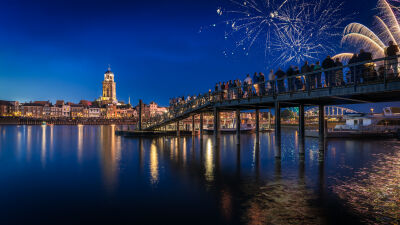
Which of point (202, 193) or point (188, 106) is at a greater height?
point (188, 106)

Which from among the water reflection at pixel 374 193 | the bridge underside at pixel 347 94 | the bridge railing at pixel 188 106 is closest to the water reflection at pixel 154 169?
the water reflection at pixel 374 193

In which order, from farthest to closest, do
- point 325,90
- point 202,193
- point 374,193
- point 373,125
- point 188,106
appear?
point 373,125, point 188,106, point 325,90, point 202,193, point 374,193

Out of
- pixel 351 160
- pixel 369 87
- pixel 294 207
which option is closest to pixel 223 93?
pixel 351 160

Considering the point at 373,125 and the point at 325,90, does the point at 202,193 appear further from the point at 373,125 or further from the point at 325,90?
the point at 373,125

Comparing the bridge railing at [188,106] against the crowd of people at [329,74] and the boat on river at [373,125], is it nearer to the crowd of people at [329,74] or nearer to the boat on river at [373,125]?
the crowd of people at [329,74]

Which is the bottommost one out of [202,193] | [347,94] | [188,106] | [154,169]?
[202,193]

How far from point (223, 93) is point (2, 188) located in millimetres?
24074

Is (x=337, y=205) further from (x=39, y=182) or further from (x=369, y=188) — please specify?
(x=39, y=182)

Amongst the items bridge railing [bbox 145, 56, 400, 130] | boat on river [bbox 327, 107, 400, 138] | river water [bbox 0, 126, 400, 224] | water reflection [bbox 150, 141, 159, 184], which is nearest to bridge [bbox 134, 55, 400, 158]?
Result: bridge railing [bbox 145, 56, 400, 130]

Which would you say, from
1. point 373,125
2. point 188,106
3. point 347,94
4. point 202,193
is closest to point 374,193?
point 347,94

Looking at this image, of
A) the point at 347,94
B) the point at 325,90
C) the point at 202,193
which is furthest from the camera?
the point at 325,90

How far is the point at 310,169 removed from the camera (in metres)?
20.1

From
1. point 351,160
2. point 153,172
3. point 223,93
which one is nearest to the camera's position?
point 153,172

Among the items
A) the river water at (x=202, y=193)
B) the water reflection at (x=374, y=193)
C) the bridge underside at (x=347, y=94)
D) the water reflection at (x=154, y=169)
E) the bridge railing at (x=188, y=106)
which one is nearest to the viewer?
the water reflection at (x=374, y=193)
